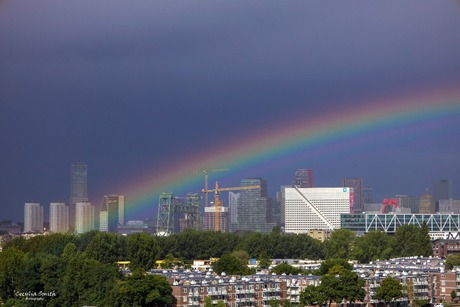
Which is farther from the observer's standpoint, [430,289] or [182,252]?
[182,252]

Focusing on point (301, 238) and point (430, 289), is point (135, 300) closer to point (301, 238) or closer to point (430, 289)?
point (430, 289)

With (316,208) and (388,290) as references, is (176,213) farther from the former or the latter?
(388,290)

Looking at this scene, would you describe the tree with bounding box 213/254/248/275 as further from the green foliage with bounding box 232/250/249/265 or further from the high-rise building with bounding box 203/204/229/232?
the high-rise building with bounding box 203/204/229/232

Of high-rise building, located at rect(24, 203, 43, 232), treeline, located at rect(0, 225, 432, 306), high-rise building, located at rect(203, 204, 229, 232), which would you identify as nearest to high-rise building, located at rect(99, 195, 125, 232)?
high-rise building, located at rect(24, 203, 43, 232)

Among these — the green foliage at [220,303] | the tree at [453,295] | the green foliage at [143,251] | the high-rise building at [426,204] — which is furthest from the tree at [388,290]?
the high-rise building at [426,204]

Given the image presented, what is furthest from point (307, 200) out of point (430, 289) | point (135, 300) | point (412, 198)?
point (135, 300)

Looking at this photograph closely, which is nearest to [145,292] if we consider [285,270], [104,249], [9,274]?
[9,274]
